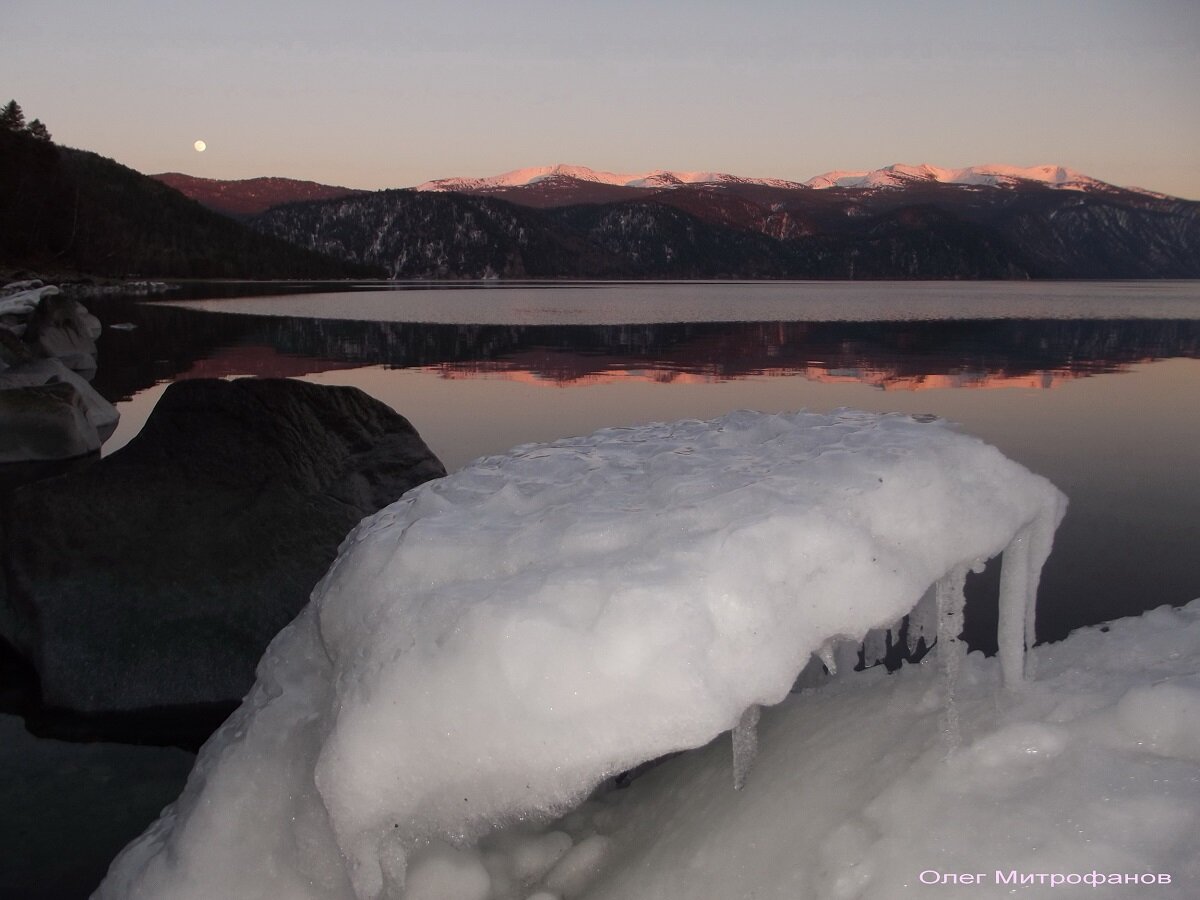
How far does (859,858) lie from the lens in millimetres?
2672

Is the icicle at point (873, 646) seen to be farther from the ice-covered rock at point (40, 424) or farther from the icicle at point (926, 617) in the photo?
the ice-covered rock at point (40, 424)

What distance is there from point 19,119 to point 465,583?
85293 millimetres

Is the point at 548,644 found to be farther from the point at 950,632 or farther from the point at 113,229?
the point at 113,229

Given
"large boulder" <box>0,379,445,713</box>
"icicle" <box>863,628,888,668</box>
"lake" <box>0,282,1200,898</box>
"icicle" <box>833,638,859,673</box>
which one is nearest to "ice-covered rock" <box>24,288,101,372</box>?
"lake" <box>0,282,1200,898</box>

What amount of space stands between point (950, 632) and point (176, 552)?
18.6ft

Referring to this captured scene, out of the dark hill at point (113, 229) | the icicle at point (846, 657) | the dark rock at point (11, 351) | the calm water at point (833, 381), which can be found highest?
the dark hill at point (113, 229)

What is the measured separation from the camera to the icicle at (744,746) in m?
3.23

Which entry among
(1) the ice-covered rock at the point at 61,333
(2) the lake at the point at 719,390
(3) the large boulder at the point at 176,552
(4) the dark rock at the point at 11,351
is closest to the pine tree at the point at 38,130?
(2) the lake at the point at 719,390

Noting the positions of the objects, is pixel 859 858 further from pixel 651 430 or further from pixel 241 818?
pixel 651 430

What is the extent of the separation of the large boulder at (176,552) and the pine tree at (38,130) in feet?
254

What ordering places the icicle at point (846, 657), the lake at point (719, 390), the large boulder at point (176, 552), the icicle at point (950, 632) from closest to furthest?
the icicle at point (950, 632), the icicle at point (846, 657), the lake at point (719, 390), the large boulder at point (176, 552)

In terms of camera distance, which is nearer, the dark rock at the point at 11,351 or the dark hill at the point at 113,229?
the dark rock at the point at 11,351

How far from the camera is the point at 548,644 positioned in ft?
8.70

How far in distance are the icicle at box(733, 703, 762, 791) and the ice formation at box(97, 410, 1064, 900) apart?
15 mm
